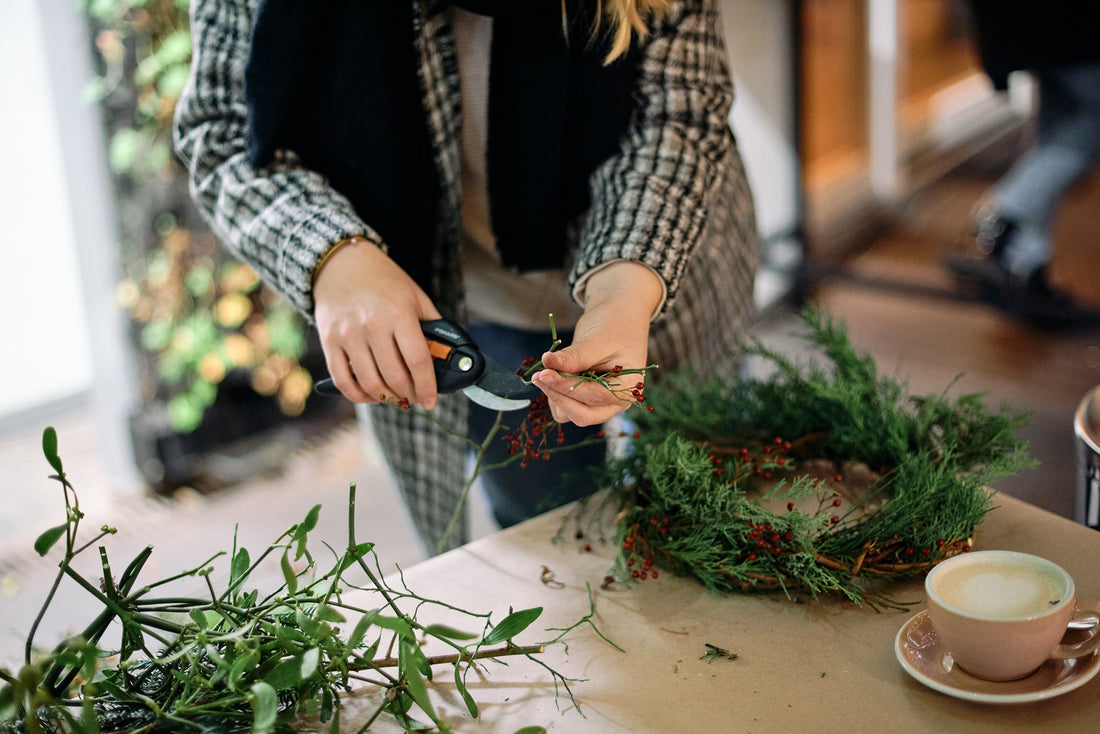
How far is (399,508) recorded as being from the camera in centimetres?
221

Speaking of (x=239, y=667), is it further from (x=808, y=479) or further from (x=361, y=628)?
(x=808, y=479)

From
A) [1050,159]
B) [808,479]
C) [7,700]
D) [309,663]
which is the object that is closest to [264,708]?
[309,663]

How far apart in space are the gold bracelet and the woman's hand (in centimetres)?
22

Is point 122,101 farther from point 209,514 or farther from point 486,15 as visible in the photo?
point 486,15

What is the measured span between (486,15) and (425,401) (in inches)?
15.8

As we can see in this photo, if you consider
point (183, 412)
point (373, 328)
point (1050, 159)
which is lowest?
point (183, 412)

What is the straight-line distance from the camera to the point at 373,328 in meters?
0.81

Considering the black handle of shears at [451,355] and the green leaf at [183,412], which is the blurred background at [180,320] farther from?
the black handle of shears at [451,355]

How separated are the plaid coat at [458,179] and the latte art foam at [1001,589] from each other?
368 millimetres

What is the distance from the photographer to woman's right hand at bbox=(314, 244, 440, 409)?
2.64 feet

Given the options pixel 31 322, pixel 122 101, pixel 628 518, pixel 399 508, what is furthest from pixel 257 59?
pixel 31 322

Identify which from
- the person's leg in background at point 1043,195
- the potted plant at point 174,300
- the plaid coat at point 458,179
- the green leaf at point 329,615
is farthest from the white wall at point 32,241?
the person's leg in background at point 1043,195

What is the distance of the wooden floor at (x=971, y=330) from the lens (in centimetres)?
217

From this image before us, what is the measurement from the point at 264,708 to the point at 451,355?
1.12 ft
